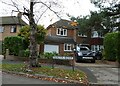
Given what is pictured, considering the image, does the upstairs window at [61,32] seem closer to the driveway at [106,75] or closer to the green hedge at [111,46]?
the green hedge at [111,46]

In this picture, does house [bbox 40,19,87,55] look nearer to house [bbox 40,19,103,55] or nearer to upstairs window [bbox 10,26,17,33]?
house [bbox 40,19,103,55]

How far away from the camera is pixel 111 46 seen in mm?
25797

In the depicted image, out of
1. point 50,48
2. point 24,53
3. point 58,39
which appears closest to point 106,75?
point 24,53

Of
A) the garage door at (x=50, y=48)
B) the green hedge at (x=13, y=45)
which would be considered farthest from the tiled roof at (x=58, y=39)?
the green hedge at (x=13, y=45)

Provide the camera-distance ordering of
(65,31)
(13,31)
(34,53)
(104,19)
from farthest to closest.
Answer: (13,31) < (65,31) < (104,19) < (34,53)

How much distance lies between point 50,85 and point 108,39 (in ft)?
49.4

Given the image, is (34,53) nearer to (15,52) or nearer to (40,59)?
(40,59)

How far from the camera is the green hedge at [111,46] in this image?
82.7 feet

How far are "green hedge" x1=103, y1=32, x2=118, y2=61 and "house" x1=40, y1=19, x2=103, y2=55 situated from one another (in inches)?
702

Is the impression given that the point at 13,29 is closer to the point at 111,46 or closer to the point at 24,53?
the point at 24,53

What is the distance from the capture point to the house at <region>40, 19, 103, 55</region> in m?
46.2

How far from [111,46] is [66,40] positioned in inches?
1059

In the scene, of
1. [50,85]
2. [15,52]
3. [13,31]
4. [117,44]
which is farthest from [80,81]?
[13,31]

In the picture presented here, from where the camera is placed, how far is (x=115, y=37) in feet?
82.5
